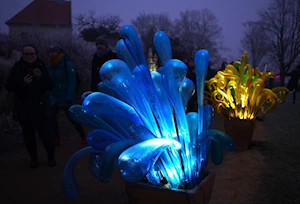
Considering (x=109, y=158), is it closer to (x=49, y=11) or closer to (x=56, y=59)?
(x=56, y=59)

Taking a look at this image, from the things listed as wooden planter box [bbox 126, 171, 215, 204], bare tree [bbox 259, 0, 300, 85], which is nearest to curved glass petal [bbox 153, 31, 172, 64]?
wooden planter box [bbox 126, 171, 215, 204]

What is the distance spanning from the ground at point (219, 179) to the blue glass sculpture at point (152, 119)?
121 centimetres

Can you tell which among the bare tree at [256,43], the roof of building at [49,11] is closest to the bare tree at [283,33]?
the bare tree at [256,43]

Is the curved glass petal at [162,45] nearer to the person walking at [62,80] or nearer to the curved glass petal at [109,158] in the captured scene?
the curved glass petal at [109,158]

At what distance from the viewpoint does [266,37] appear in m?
31.7

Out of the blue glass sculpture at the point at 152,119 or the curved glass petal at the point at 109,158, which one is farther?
the blue glass sculpture at the point at 152,119

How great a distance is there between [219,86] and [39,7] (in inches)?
1371

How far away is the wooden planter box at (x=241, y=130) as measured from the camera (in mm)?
4918

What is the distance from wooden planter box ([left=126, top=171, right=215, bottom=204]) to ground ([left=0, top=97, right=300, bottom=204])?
1.13m

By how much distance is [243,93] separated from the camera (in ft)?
15.9

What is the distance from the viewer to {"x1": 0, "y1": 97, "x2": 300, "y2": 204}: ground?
3.24 m

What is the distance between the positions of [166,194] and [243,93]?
332 cm

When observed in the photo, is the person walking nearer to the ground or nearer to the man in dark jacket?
the man in dark jacket

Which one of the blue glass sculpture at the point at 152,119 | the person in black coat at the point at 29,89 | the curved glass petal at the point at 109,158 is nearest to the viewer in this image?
the curved glass petal at the point at 109,158
